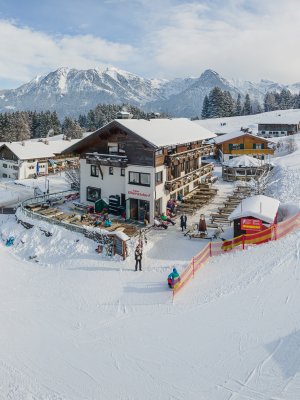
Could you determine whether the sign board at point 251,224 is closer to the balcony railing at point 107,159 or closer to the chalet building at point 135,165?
the chalet building at point 135,165

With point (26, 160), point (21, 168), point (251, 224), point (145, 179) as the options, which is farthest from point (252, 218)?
point (26, 160)

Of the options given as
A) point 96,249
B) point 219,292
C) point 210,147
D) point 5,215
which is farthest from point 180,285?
point 210,147

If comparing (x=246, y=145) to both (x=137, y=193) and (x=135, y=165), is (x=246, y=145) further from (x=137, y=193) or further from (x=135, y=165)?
(x=137, y=193)

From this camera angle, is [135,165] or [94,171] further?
[94,171]

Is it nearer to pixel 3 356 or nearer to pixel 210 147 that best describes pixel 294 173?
pixel 210 147

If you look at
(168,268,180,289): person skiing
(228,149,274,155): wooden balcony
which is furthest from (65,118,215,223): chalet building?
(228,149,274,155): wooden balcony

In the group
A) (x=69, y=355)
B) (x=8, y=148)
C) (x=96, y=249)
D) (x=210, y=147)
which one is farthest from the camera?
(x=8, y=148)

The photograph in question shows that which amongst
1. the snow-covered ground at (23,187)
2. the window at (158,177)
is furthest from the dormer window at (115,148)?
the snow-covered ground at (23,187)
